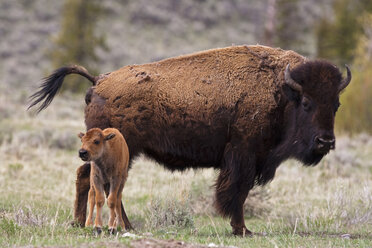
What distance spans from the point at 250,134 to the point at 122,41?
38615 millimetres

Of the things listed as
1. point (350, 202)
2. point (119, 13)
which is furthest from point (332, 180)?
point (119, 13)

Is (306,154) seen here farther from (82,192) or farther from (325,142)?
(82,192)

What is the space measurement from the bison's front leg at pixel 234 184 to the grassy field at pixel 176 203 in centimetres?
25

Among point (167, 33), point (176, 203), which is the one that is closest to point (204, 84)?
point (176, 203)

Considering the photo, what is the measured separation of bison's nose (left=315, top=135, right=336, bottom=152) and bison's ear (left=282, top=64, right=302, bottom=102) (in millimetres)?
656

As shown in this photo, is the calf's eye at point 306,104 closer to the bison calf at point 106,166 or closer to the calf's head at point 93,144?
the bison calf at point 106,166

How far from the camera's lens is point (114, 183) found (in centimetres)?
604

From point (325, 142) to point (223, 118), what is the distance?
4.14 ft

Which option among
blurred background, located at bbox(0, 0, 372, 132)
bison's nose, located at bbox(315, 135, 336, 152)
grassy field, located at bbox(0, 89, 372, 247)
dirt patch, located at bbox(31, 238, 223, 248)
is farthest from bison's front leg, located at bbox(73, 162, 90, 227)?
blurred background, located at bbox(0, 0, 372, 132)

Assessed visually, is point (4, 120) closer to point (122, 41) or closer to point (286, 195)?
point (286, 195)

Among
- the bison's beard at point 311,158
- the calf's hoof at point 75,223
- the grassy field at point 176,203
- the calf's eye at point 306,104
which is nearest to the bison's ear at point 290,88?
the calf's eye at point 306,104

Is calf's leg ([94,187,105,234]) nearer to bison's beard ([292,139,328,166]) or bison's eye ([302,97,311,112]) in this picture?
bison's beard ([292,139,328,166])

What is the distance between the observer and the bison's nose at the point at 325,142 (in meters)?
6.33

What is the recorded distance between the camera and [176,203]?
24.3ft
